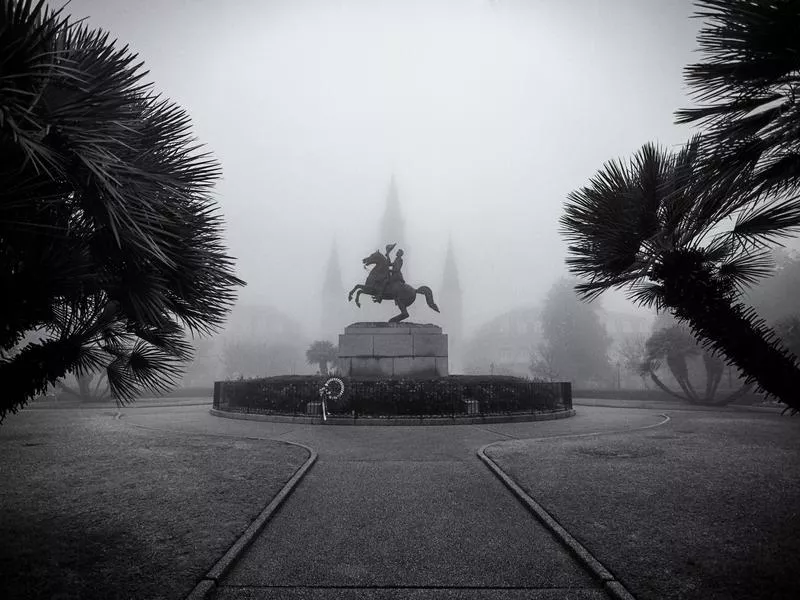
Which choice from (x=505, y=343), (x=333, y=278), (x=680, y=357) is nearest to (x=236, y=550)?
(x=680, y=357)

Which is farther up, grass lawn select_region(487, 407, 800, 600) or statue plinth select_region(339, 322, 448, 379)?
statue plinth select_region(339, 322, 448, 379)

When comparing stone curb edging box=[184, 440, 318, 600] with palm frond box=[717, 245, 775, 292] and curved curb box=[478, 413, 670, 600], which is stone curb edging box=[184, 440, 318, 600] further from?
palm frond box=[717, 245, 775, 292]

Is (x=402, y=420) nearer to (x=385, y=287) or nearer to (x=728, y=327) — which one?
(x=385, y=287)

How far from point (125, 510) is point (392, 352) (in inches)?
523

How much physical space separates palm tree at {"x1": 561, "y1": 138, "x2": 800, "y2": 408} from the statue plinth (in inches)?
527

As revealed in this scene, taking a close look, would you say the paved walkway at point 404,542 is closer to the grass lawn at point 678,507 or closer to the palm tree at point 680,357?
the grass lawn at point 678,507

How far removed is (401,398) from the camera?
12.7 m

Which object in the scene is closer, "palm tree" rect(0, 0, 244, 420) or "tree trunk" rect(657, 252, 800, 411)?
"palm tree" rect(0, 0, 244, 420)

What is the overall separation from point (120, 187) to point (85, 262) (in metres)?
0.80

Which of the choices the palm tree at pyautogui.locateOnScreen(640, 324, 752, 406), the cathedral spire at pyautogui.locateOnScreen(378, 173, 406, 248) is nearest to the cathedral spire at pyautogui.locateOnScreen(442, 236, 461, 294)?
the cathedral spire at pyautogui.locateOnScreen(378, 173, 406, 248)

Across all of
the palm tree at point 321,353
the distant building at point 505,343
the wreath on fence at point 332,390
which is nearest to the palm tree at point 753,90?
the wreath on fence at point 332,390

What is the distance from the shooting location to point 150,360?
5.11 meters

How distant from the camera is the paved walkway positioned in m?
3.32

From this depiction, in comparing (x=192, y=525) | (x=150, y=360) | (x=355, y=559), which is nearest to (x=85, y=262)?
(x=150, y=360)
